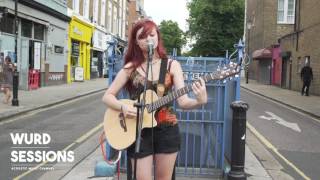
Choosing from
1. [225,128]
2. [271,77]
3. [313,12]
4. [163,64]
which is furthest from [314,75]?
[163,64]

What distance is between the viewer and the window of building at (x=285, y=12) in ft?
158

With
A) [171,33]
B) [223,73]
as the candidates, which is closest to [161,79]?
[223,73]

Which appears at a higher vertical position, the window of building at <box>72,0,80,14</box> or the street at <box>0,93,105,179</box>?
the window of building at <box>72,0,80,14</box>

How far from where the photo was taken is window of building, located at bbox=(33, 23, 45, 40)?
30.1 m

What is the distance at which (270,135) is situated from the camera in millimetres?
12984

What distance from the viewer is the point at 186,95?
4.14 metres

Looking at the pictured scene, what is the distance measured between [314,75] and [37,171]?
82.3 ft

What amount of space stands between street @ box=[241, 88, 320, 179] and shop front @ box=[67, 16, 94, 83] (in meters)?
21.3

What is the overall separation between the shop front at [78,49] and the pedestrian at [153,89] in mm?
33840

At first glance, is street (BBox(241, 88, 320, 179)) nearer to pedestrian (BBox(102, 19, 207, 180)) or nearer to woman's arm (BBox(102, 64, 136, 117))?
pedestrian (BBox(102, 19, 207, 180))

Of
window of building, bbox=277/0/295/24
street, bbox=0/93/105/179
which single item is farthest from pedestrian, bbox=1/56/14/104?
window of building, bbox=277/0/295/24

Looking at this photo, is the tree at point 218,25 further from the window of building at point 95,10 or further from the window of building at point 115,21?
the window of building at point 95,10

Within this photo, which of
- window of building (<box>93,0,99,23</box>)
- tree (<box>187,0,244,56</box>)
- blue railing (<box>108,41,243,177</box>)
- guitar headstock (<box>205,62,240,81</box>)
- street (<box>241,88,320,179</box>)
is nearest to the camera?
guitar headstock (<box>205,62,240,81</box>)

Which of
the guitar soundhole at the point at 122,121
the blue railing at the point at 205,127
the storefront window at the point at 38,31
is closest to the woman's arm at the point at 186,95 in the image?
the guitar soundhole at the point at 122,121
